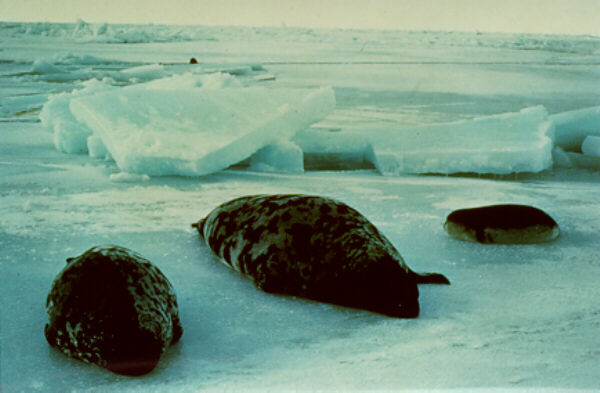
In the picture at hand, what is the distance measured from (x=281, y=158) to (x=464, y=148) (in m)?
1.02

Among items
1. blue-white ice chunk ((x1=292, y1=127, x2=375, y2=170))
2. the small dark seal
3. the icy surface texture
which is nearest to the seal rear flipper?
the small dark seal

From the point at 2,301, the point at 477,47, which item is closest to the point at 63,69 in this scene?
the point at 2,301

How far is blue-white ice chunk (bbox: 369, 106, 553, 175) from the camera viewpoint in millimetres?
3186

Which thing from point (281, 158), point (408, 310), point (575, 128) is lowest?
point (408, 310)

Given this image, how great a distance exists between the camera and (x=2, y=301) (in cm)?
153

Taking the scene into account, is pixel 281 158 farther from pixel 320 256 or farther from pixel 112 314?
pixel 112 314

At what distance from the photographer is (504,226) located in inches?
81.0

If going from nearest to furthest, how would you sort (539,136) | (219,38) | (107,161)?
(107,161) < (539,136) < (219,38)

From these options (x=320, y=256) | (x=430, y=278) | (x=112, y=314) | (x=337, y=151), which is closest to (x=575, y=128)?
(x=337, y=151)

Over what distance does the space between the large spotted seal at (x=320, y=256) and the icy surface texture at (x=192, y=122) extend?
107 centimetres

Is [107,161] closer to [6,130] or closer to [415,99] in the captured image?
[6,130]

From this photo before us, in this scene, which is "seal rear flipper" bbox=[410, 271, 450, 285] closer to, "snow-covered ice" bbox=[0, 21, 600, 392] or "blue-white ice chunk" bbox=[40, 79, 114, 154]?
"snow-covered ice" bbox=[0, 21, 600, 392]

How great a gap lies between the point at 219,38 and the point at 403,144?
71.2 inches

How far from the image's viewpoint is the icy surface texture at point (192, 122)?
9.39 feet
